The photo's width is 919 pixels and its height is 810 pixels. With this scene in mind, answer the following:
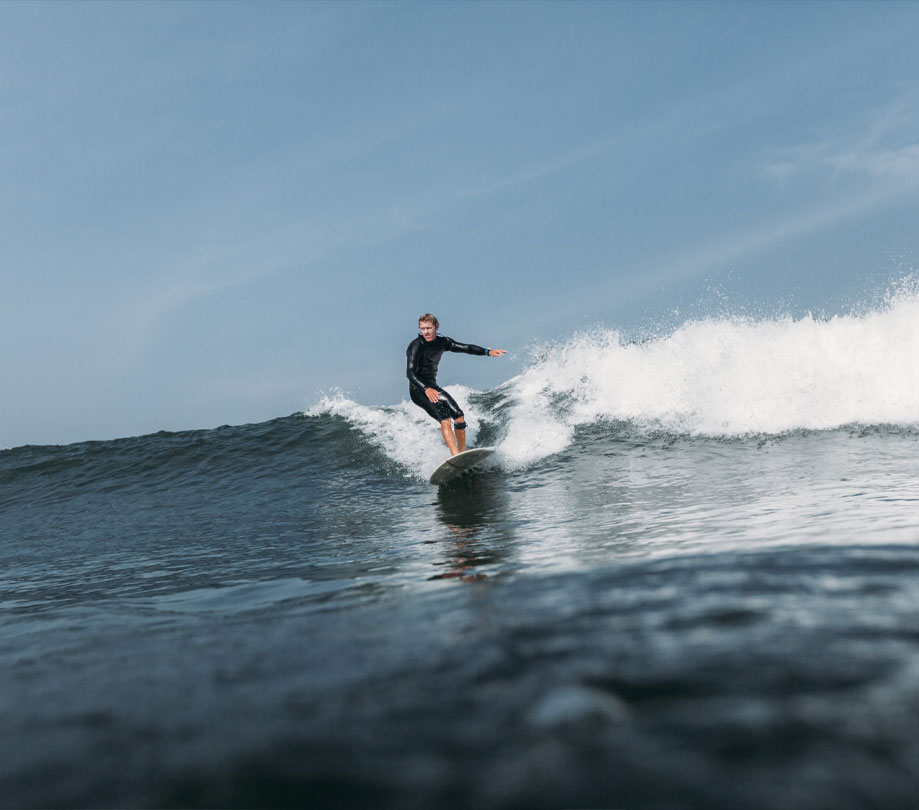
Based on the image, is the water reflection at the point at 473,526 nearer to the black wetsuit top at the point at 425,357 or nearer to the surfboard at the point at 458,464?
the surfboard at the point at 458,464

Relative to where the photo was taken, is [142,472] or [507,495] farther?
[142,472]

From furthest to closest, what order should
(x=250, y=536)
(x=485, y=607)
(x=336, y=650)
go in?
(x=250, y=536), (x=485, y=607), (x=336, y=650)

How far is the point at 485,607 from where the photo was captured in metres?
2.88

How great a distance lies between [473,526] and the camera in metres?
6.25

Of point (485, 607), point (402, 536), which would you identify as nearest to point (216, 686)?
point (485, 607)

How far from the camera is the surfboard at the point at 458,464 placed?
10.1m

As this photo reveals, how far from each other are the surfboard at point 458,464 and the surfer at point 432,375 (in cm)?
28

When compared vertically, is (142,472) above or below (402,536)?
above

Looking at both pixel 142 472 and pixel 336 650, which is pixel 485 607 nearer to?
pixel 336 650

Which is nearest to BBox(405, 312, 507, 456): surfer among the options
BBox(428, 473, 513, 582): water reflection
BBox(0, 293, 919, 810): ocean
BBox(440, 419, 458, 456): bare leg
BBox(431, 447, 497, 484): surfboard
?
BBox(440, 419, 458, 456): bare leg

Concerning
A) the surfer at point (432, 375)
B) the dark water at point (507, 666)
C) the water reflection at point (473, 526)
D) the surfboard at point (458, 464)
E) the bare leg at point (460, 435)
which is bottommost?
the water reflection at point (473, 526)

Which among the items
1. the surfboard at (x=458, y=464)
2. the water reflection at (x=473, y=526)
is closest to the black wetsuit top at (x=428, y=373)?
the surfboard at (x=458, y=464)

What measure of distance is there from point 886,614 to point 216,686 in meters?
2.30

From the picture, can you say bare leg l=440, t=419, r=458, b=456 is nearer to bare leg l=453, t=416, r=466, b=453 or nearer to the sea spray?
bare leg l=453, t=416, r=466, b=453
